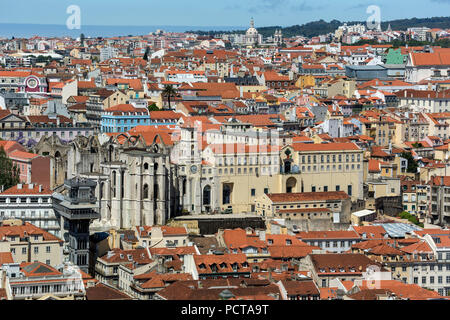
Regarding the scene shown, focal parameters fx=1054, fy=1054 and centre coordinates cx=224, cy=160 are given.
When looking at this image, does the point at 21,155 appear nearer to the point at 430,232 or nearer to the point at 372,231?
the point at 372,231

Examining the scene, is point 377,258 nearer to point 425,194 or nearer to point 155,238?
point 155,238

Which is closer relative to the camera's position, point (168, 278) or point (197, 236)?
point (168, 278)

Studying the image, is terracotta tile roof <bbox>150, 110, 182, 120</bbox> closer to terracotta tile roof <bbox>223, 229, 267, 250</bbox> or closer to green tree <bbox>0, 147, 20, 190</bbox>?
green tree <bbox>0, 147, 20, 190</bbox>

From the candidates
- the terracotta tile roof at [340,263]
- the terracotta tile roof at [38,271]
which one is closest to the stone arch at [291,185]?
the terracotta tile roof at [340,263]

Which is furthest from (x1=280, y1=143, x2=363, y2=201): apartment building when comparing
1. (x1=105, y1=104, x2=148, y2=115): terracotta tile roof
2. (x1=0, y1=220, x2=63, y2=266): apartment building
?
(x1=105, y1=104, x2=148, y2=115): terracotta tile roof

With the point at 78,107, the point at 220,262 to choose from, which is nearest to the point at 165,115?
the point at 78,107

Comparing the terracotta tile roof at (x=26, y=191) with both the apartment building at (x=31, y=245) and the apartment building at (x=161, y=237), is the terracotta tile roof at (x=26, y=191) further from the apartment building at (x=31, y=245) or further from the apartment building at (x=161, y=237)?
the apartment building at (x=161, y=237)

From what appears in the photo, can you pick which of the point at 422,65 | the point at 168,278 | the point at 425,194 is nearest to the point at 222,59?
the point at 422,65
